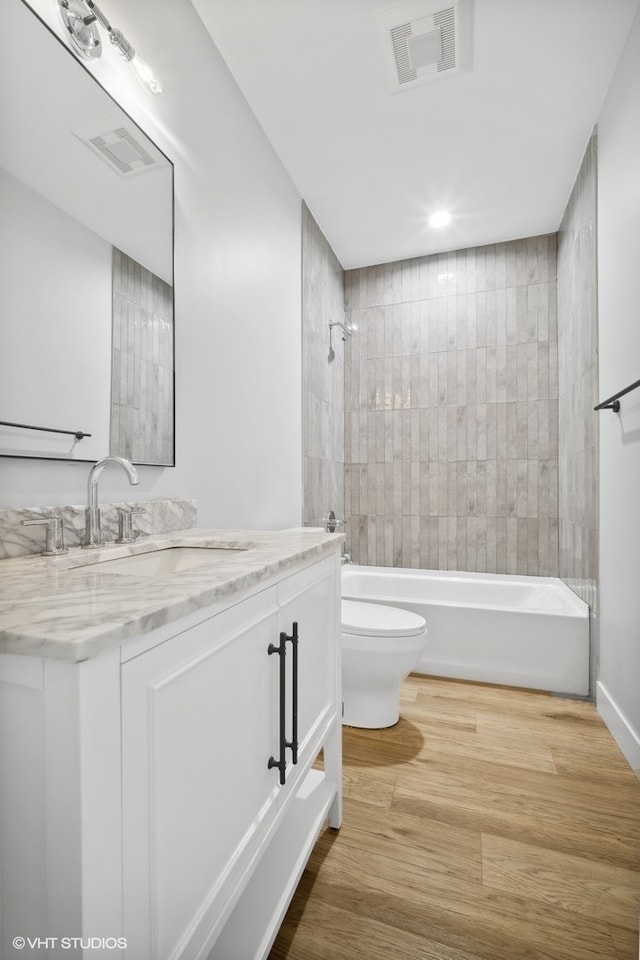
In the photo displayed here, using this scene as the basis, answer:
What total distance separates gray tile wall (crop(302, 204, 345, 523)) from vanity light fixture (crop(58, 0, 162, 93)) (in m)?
1.60

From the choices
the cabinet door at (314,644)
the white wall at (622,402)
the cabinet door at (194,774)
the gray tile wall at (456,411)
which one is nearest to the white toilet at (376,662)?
the cabinet door at (314,644)

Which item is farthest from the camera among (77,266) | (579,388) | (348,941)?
(579,388)

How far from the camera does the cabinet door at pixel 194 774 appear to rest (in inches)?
21.7

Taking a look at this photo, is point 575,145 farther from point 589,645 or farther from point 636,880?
point 636,880

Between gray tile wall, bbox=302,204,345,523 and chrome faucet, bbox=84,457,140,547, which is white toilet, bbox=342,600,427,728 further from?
chrome faucet, bbox=84,457,140,547

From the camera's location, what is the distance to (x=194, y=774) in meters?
0.66

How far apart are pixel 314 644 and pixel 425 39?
2.16m

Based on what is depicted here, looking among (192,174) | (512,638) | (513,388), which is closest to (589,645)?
(512,638)

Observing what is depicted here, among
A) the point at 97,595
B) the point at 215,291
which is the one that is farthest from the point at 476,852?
the point at 215,291

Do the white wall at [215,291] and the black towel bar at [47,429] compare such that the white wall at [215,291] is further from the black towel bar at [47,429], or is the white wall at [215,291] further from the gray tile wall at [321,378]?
the gray tile wall at [321,378]

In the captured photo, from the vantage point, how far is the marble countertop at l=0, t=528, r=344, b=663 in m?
0.47

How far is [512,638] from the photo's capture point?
2416mm

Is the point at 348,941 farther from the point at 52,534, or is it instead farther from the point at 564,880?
the point at 52,534

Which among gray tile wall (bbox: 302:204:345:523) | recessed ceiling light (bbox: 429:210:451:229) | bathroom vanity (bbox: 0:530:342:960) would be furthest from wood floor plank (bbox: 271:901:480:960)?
recessed ceiling light (bbox: 429:210:451:229)
